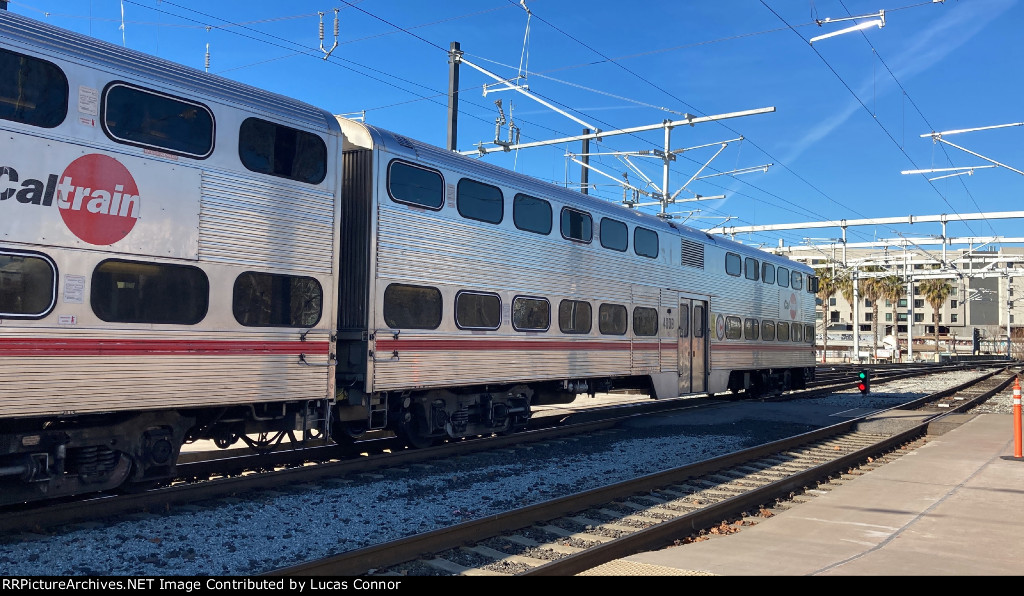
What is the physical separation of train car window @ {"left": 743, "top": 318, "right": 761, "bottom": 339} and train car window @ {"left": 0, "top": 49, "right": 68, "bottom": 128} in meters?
17.3

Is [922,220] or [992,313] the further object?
[992,313]

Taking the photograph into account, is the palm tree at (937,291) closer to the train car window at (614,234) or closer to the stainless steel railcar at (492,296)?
the stainless steel railcar at (492,296)

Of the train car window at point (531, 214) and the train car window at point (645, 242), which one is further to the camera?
the train car window at point (645, 242)

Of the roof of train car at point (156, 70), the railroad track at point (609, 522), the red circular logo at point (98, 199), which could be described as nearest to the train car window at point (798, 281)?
the railroad track at point (609, 522)

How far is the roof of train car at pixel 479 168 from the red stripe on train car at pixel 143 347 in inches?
113

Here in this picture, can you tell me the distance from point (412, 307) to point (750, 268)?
43.5 ft

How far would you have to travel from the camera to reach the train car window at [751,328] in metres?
20.7

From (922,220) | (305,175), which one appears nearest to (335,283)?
(305,175)

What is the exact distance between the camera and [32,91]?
267 inches

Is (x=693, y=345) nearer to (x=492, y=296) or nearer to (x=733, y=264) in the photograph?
(x=733, y=264)

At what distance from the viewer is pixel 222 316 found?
26.7 feet

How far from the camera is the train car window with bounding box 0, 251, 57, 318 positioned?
21.1ft
